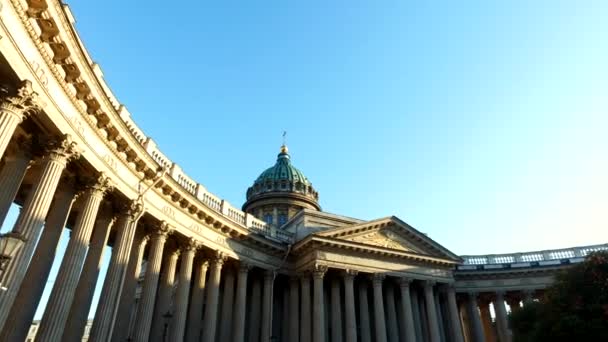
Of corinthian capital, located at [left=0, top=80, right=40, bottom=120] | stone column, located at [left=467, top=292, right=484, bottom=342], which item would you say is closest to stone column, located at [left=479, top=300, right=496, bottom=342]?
stone column, located at [left=467, top=292, right=484, bottom=342]

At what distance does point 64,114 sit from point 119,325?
10733 mm

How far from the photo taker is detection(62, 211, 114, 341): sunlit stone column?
58.3 feet

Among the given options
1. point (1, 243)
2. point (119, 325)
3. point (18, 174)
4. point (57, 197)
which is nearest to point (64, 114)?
point (18, 174)

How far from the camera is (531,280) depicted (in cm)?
3906

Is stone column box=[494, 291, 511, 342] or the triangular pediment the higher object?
the triangular pediment

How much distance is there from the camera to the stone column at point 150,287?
21312mm

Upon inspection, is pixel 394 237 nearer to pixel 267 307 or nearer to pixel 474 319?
pixel 474 319

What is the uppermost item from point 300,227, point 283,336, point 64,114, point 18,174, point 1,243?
point 300,227

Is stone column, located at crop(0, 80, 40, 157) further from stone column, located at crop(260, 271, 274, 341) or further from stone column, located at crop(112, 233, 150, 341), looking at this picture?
stone column, located at crop(260, 271, 274, 341)

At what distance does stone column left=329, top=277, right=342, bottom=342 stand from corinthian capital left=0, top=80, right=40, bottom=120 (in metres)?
23.4

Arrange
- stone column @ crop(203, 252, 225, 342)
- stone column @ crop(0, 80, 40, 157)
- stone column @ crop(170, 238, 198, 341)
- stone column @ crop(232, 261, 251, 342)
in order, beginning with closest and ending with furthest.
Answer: stone column @ crop(0, 80, 40, 157), stone column @ crop(170, 238, 198, 341), stone column @ crop(203, 252, 225, 342), stone column @ crop(232, 261, 251, 342)

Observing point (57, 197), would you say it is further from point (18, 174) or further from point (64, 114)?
point (64, 114)

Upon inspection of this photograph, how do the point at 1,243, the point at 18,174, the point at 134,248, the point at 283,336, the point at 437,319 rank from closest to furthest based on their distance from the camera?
the point at 1,243
the point at 18,174
the point at 134,248
the point at 283,336
the point at 437,319

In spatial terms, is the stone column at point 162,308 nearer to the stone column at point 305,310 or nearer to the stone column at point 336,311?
the stone column at point 305,310
